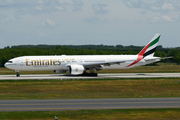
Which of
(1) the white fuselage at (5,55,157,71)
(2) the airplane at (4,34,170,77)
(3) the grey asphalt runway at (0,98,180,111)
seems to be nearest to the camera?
(3) the grey asphalt runway at (0,98,180,111)

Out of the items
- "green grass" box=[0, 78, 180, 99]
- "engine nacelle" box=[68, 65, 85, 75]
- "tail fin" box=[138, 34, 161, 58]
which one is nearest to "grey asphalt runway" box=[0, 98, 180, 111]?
"green grass" box=[0, 78, 180, 99]

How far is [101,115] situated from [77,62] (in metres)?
36.6

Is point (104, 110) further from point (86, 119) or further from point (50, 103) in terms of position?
point (50, 103)

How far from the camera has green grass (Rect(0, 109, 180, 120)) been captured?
17.5 metres

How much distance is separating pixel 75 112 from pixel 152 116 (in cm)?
549

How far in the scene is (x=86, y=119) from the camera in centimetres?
1731

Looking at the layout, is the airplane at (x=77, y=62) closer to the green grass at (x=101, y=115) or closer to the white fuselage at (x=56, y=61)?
the white fuselage at (x=56, y=61)

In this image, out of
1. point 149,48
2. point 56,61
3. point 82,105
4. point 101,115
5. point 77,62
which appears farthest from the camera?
point 149,48

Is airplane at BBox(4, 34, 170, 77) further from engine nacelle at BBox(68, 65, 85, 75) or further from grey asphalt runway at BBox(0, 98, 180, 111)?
grey asphalt runway at BBox(0, 98, 180, 111)

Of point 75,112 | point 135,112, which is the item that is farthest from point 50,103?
point 135,112

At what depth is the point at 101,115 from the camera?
18.1m

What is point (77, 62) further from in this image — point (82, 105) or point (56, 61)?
point (82, 105)

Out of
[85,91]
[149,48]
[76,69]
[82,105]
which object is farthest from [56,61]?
[82,105]

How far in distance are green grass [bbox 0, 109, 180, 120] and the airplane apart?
108 feet
